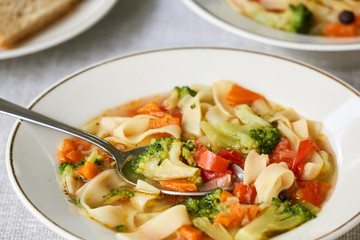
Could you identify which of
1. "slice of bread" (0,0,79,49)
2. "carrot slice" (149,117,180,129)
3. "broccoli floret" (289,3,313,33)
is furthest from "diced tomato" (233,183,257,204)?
"slice of bread" (0,0,79,49)

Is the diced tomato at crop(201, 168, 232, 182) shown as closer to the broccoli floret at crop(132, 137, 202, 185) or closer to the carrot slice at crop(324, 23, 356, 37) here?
the broccoli floret at crop(132, 137, 202, 185)

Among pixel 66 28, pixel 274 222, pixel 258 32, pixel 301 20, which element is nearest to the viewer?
pixel 274 222

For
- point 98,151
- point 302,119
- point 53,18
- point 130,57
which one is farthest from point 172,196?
point 53,18

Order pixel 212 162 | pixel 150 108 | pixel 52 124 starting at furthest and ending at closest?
pixel 150 108
pixel 52 124
pixel 212 162

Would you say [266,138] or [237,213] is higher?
[266,138]

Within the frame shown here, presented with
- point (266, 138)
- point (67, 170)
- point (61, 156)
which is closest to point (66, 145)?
point (61, 156)

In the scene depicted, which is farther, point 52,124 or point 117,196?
point 52,124

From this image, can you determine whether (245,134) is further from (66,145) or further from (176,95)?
(66,145)
